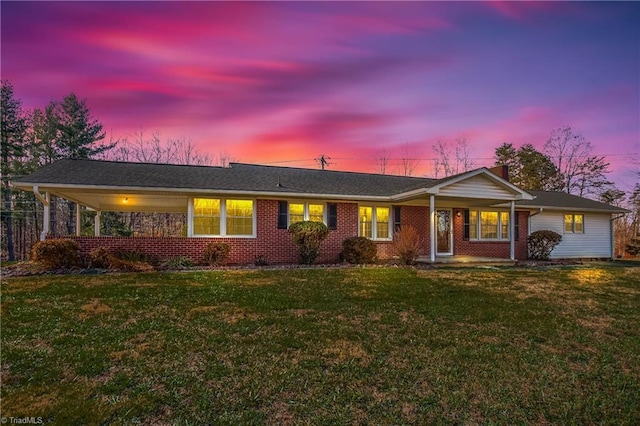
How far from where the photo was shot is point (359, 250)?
1323cm

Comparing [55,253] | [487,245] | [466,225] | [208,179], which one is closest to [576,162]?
[487,245]

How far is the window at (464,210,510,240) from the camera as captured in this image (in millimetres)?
16844

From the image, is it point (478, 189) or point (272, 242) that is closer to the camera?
point (272, 242)

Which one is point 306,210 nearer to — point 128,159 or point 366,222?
point 366,222

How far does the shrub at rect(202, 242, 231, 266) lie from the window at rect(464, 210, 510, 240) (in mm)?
11557

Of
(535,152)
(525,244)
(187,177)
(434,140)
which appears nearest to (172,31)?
(187,177)

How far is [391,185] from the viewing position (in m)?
16.6

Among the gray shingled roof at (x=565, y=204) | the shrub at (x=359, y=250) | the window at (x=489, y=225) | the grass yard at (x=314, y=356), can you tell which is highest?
the gray shingled roof at (x=565, y=204)

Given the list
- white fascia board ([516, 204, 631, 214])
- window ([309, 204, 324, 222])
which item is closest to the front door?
white fascia board ([516, 204, 631, 214])

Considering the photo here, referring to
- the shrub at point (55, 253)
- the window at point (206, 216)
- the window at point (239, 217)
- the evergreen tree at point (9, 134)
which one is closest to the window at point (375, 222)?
the window at point (239, 217)

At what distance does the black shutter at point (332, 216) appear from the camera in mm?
14227

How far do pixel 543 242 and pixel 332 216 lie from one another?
435 inches

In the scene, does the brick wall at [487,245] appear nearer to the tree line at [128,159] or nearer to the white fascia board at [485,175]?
the white fascia board at [485,175]

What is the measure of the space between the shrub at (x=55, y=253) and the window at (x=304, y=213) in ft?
22.4
